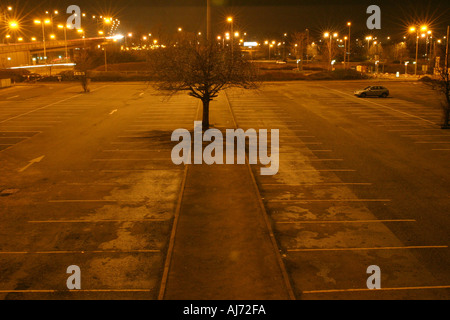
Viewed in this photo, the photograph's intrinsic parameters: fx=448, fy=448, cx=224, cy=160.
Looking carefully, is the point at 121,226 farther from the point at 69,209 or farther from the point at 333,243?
the point at 333,243

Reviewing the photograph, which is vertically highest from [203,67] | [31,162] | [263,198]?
[203,67]

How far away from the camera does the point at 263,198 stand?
1820 cm

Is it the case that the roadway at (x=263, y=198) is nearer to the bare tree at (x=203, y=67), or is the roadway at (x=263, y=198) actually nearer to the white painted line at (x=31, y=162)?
the white painted line at (x=31, y=162)

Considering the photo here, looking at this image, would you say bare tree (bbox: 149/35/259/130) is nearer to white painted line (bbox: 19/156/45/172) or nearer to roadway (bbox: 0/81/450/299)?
roadway (bbox: 0/81/450/299)

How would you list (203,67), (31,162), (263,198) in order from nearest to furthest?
(263,198)
(31,162)
(203,67)

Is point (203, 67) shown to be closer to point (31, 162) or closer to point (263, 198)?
point (31, 162)

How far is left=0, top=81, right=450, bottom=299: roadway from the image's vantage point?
12.1 metres

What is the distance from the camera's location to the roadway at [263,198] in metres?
12.1

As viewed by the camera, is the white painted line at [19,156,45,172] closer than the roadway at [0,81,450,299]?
No

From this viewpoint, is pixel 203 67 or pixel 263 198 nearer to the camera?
pixel 263 198

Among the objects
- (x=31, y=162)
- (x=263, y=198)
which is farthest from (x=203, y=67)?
(x=263, y=198)

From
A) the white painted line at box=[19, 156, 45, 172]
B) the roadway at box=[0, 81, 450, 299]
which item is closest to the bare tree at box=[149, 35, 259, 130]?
the roadway at box=[0, 81, 450, 299]
